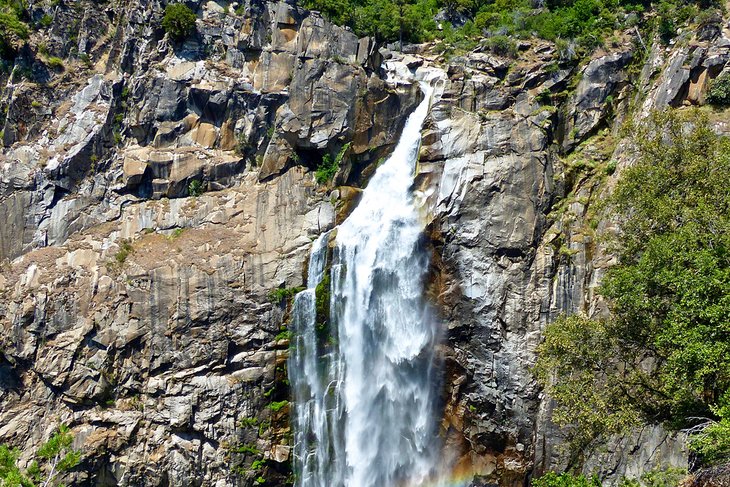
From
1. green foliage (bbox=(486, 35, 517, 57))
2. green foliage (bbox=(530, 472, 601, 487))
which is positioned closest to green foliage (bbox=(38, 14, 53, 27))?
green foliage (bbox=(486, 35, 517, 57))

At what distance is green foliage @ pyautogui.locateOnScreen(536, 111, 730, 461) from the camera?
15.3 meters

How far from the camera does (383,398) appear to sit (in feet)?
91.5

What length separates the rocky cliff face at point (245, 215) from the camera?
2655 cm

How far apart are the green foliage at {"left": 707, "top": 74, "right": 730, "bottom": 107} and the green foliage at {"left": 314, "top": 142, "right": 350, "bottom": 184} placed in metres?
17.6

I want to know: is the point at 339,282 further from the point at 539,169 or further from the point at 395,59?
the point at 395,59

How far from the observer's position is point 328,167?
104ft

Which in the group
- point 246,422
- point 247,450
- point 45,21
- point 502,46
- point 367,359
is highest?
point 502,46

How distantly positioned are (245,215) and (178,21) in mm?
13080

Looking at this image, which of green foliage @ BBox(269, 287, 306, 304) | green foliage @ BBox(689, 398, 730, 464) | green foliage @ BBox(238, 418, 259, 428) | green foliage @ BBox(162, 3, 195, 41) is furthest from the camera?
green foliage @ BBox(162, 3, 195, 41)

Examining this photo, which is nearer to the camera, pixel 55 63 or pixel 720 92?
pixel 720 92

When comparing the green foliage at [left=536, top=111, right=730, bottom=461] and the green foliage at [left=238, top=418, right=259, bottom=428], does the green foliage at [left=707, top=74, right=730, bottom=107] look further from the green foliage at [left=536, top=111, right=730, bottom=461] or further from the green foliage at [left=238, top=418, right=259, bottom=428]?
the green foliage at [left=238, top=418, right=259, bottom=428]

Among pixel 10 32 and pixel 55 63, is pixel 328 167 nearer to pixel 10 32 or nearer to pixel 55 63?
pixel 55 63

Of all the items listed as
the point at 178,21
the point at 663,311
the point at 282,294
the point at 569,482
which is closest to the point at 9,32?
the point at 178,21

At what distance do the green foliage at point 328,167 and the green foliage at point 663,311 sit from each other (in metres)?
15.4
